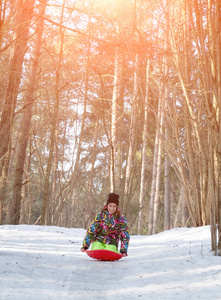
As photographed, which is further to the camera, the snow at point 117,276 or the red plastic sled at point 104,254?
the red plastic sled at point 104,254

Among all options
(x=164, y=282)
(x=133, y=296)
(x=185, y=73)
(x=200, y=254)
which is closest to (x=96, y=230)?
(x=200, y=254)

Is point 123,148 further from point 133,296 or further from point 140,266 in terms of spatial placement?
point 133,296

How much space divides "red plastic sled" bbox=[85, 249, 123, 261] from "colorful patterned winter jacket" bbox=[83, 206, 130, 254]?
0.79ft

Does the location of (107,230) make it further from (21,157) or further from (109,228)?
(21,157)

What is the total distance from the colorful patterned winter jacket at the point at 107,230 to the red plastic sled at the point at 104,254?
24 cm

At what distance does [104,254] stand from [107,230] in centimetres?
39

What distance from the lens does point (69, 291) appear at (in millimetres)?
2469

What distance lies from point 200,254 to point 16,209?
729 centimetres

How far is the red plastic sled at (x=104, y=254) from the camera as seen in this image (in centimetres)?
404

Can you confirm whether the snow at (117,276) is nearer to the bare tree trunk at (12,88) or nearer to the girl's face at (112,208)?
the girl's face at (112,208)

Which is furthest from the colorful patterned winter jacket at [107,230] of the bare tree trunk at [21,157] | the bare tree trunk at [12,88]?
the bare tree trunk at [21,157]

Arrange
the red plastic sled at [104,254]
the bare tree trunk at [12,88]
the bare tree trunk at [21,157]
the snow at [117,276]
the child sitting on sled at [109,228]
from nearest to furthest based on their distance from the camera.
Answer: the snow at [117,276]
the red plastic sled at [104,254]
the child sitting on sled at [109,228]
the bare tree trunk at [12,88]
the bare tree trunk at [21,157]

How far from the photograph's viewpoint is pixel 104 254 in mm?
4062

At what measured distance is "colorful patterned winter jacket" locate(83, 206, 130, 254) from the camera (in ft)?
14.2
